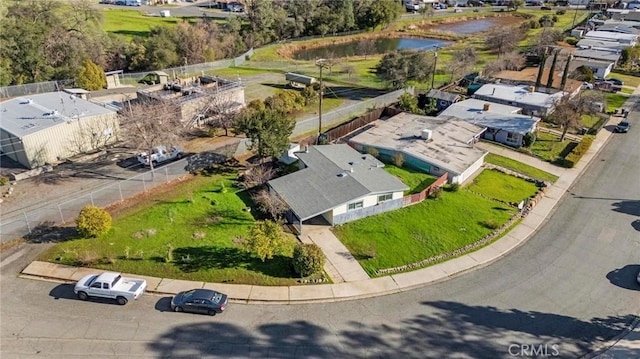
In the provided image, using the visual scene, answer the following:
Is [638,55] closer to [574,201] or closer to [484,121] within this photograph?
[484,121]

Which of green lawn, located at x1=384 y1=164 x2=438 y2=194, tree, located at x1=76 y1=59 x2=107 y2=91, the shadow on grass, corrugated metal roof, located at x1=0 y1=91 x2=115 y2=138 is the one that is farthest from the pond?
the shadow on grass

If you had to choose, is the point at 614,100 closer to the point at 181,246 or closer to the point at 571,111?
the point at 571,111

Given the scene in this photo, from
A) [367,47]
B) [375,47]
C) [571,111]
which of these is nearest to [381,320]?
[571,111]

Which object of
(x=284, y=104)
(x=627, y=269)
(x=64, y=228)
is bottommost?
(x=627, y=269)

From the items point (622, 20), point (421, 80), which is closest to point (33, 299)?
point (421, 80)

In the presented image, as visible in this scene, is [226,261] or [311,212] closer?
[226,261]
